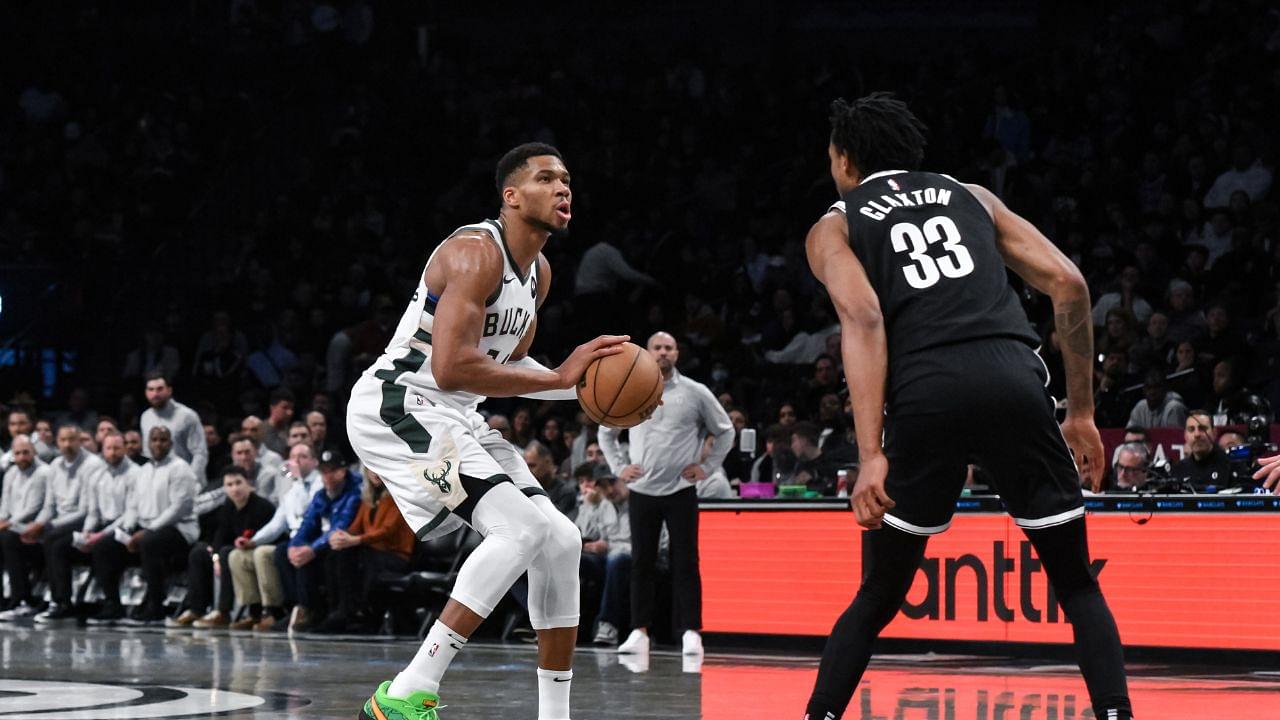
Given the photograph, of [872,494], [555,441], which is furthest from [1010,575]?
[872,494]

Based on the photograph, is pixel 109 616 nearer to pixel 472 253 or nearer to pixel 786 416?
pixel 786 416

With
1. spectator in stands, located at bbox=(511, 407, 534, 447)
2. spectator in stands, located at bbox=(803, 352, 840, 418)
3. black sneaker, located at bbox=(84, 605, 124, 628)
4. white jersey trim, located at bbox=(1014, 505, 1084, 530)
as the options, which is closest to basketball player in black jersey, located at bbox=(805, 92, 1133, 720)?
white jersey trim, located at bbox=(1014, 505, 1084, 530)

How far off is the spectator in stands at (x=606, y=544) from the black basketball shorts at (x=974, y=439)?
27.5 ft

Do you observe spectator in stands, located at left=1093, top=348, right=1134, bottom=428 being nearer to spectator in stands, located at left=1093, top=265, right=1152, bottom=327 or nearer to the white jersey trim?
spectator in stands, located at left=1093, top=265, right=1152, bottom=327

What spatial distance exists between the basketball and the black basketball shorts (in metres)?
1.54

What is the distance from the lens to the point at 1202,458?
39.0ft

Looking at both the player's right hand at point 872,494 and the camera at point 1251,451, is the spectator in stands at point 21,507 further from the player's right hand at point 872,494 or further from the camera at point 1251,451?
the player's right hand at point 872,494

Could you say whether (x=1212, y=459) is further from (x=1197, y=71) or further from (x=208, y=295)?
(x=208, y=295)

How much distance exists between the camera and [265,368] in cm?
2080

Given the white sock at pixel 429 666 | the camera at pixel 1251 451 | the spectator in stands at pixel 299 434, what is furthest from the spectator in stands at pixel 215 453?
the white sock at pixel 429 666

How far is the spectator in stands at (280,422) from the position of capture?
57.3ft

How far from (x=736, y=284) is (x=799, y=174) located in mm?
1944

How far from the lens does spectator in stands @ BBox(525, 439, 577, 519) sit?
14.1 m

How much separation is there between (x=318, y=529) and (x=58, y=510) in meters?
3.85
